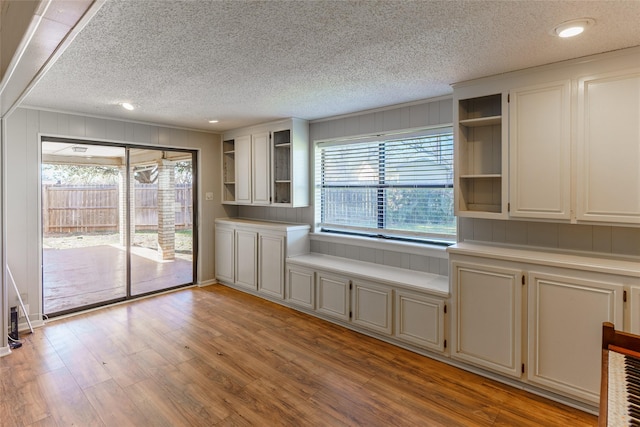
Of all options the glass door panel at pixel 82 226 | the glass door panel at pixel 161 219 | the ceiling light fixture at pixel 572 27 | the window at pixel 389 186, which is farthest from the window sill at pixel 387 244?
the glass door panel at pixel 82 226

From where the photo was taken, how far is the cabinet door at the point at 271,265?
4.39 metres

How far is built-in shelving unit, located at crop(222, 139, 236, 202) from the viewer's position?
5449mm

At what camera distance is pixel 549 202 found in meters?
2.48

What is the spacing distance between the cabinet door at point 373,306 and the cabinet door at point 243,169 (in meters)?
2.30

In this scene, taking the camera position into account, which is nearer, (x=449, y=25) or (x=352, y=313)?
(x=449, y=25)

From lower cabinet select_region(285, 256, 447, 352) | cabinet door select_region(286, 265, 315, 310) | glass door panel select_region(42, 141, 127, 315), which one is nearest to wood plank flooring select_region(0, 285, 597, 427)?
lower cabinet select_region(285, 256, 447, 352)

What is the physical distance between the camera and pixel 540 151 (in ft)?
8.20

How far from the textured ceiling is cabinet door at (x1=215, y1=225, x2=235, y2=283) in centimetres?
226

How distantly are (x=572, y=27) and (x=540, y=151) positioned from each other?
2.88 feet

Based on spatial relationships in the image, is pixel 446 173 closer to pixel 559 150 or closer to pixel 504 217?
pixel 504 217

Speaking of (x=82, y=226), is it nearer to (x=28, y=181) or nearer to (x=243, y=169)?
(x=28, y=181)

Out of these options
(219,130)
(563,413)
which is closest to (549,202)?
(563,413)

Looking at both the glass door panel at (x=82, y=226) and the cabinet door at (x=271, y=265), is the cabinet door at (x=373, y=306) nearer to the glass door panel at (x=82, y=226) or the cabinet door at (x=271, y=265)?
the cabinet door at (x=271, y=265)

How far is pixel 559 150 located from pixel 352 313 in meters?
2.34
